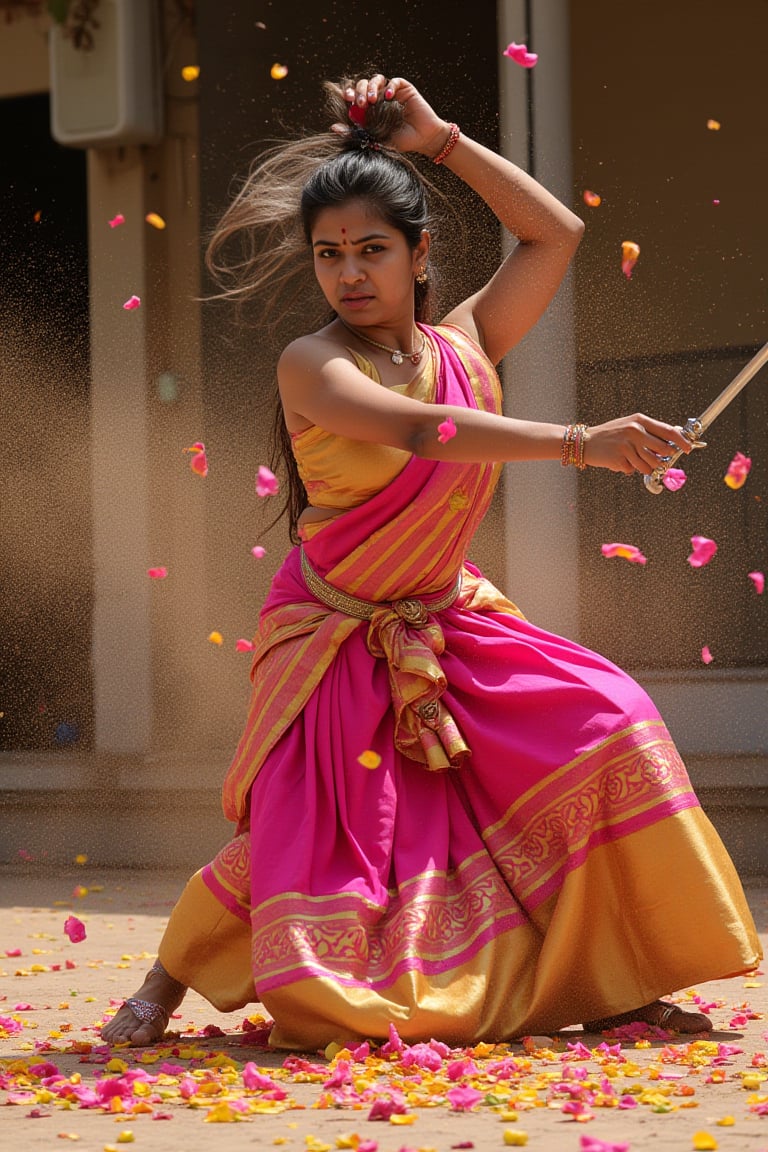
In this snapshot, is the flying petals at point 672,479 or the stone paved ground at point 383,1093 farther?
the flying petals at point 672,479

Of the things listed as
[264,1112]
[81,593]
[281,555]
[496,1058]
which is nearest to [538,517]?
[281,555]

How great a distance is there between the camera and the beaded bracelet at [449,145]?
4078mm

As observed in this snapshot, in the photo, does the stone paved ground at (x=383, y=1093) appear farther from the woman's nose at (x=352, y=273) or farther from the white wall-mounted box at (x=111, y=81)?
the white wall-mounted box at (x=111, y=81)

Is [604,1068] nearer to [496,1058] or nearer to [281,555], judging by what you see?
[496,1058]

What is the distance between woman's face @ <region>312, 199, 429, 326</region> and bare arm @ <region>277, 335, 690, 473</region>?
11cm

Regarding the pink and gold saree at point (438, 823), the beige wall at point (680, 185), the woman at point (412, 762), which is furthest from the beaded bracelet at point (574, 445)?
the beige wall at point (680, 185)

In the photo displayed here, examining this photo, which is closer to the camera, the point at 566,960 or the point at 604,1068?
the point at 604,1068

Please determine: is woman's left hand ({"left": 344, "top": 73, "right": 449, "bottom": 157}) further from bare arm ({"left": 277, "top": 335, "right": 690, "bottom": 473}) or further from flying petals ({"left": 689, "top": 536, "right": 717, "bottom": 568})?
flying petals ({"left": 689, "top": 536, "right": 717, "bottom": 568})

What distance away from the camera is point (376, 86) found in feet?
13.1

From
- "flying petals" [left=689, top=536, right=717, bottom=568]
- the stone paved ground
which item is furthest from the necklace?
"flying petals" [left=689, top=536, right=717, bottom=568]

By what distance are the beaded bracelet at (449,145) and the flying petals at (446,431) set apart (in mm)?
815

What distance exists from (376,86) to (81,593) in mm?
5410

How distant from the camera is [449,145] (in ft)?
13.4

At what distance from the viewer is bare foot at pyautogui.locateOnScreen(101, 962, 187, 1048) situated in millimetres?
3715
